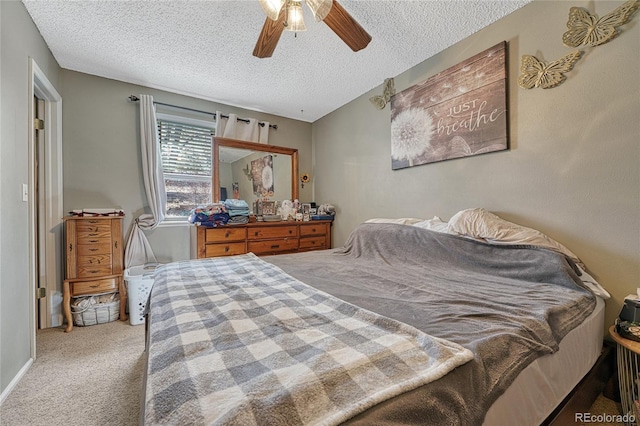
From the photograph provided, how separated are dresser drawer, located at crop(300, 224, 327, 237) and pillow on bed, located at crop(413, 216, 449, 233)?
158 centimetres

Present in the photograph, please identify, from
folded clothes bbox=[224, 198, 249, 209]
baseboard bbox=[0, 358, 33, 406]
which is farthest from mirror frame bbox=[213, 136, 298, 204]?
baseboard bbox=[0, 358, 33, 406]

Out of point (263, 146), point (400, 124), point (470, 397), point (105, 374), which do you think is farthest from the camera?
point (263, 146)

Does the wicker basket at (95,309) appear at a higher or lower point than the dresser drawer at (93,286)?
lower

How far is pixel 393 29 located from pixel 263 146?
→ 222cm

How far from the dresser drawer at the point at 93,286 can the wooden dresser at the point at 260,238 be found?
77cm

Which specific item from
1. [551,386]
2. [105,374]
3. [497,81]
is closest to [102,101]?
[105,374]

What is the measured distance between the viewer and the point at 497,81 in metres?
1.93

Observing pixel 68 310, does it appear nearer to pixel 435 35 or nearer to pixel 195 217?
pixel 195 217

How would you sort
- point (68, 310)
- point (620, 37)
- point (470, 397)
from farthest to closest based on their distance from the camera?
point (68, 310)
point (620, 37)
point (470, 397)

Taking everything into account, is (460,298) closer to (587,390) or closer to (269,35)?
(587,390)

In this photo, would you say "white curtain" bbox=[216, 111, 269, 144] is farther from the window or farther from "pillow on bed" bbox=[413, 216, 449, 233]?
"pillow on bed" bbox=[413, 216, 449, 233]

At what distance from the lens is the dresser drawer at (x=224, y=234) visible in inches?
109

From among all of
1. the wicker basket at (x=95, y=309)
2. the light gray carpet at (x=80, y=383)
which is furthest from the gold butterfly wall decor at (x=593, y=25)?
the wicker basket at (x=95, y=309)

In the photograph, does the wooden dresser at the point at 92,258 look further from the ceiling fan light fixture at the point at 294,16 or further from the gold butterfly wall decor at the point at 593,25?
the gold butterfly wall decor at the point at 593,25
